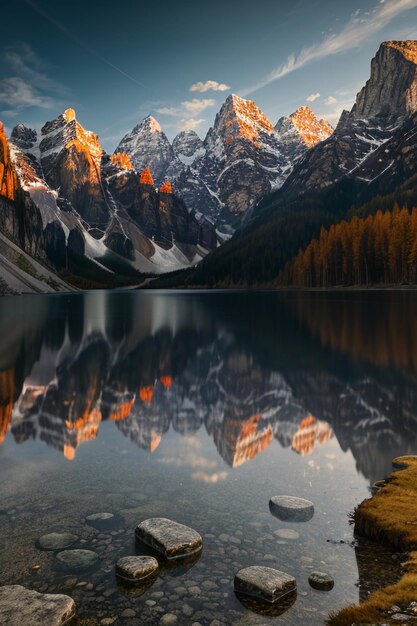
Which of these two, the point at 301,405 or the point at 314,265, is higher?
the point at 314,265

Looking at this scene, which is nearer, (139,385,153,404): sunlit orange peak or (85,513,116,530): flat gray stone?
(85,513,116,530): flat gray stone

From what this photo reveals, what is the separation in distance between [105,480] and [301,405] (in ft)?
30.4

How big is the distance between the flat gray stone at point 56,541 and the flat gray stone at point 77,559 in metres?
0.25

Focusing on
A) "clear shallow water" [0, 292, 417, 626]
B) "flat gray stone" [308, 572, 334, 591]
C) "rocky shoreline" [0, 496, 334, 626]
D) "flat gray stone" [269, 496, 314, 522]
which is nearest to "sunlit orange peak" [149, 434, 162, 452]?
"clear shallow water" [0, 292, 417, 626]

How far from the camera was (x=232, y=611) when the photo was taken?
666cm

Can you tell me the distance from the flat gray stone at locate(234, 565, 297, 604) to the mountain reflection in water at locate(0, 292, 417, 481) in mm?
5334

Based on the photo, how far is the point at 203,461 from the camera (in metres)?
12.9

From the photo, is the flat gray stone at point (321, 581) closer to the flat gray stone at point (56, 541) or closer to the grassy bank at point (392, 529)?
the grassy bank at point (392, 529)

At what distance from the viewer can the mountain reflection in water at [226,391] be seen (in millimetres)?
14789

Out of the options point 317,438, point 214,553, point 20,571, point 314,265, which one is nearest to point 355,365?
point 317,438

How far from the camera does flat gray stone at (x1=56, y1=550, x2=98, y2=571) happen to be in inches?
306

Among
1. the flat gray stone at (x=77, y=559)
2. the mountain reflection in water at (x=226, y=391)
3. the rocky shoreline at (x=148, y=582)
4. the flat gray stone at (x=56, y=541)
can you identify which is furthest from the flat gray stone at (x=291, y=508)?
the flat gray stone at (x=56, y=541)

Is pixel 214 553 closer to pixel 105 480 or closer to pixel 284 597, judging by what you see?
pixel 284 597

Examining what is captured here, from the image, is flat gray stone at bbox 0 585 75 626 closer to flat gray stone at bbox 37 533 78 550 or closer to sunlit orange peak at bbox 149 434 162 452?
flat gray stone at bbox 37 533 78 550
